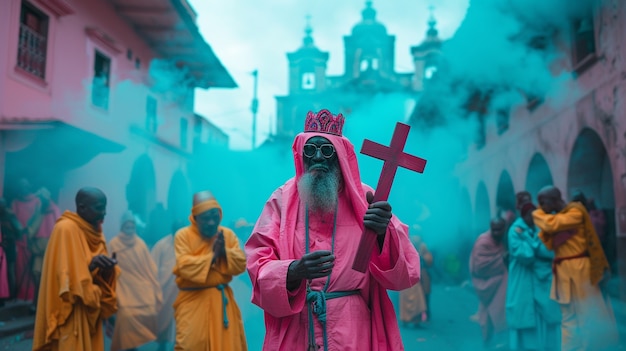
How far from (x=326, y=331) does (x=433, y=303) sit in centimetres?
1161

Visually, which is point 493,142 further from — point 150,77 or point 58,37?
point 58,37

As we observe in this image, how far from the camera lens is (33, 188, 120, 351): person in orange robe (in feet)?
16.2

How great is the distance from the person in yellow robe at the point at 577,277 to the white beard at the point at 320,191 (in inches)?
168

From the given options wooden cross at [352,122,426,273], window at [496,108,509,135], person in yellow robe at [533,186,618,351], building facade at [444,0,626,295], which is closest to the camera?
wooden cross at [352,122,426,273]

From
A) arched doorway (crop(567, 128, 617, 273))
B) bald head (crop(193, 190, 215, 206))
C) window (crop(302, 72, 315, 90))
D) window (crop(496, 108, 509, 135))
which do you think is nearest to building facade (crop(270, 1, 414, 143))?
window (crop(302, 72, 315, 90))

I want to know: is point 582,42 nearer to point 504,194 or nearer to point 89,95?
point 504,194

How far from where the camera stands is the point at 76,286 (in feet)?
16.3

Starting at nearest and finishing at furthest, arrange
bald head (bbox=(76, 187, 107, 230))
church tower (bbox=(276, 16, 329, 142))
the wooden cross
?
the wooden cross < bald head (bbox=(76, 187, 107, 230)) < church tower (bbox=(276, 16, 329, 142))

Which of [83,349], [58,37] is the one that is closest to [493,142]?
[58,37]

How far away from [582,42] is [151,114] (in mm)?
11100

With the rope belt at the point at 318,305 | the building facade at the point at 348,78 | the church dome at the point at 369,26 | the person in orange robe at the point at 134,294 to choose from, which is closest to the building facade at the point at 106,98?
the person in orange robe at the point at 134,294

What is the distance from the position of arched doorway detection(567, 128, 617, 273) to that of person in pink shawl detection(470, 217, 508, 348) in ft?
7.92

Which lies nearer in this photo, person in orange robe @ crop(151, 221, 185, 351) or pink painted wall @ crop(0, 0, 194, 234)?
person in orange robe @ crop(151, 221, 185, 351)

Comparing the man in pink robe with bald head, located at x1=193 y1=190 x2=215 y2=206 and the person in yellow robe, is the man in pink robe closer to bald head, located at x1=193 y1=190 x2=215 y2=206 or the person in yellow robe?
bald head, located at x1=193 y1=190 x2=215 y2=206
